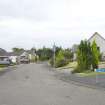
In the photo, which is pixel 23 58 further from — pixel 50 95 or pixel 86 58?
pixel 50 95

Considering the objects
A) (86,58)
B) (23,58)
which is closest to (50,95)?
(86,58)

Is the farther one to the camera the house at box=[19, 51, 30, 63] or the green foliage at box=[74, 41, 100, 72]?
the house at box=[19, 51, 30, 63]

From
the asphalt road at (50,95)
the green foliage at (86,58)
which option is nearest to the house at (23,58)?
the green foliage at (86,58)

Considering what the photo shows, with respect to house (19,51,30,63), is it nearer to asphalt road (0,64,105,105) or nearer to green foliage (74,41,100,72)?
green foliage (74,41,100,72)

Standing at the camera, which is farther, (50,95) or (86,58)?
(86,58)

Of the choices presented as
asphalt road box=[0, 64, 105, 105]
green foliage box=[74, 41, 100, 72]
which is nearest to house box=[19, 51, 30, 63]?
green foliage box=[74, 41, 100, 72]

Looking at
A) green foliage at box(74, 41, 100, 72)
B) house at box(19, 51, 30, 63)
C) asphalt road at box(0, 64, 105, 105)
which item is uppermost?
house at box(19, 51, 30, 63)

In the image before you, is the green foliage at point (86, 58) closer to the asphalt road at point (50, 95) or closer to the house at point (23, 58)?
the asphalt road at point (50, 95)

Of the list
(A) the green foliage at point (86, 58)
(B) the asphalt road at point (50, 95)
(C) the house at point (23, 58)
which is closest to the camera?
(B) the asphalt road at point (50, 95)

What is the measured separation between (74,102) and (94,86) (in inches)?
296

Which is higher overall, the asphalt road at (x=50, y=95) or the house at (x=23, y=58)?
the house at (x=23, y=58)

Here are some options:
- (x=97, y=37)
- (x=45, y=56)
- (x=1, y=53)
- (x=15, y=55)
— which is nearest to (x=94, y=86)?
(x=97, y=37)

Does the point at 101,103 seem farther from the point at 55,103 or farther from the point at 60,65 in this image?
the point at 60,65

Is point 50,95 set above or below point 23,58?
below
